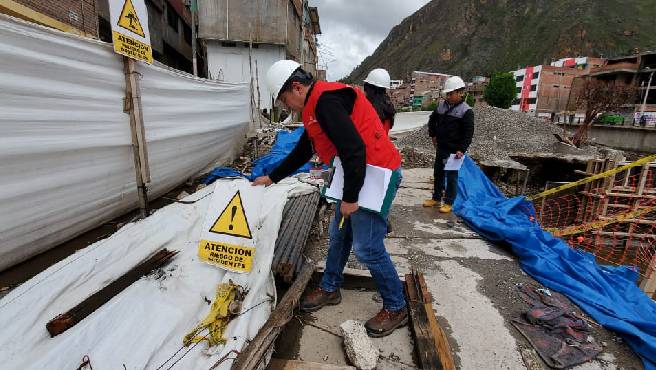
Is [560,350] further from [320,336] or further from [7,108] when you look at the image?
[7,108]

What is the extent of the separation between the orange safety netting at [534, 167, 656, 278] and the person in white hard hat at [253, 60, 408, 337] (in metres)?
5.83

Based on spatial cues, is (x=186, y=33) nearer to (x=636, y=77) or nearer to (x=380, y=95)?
(x=380, y=95)

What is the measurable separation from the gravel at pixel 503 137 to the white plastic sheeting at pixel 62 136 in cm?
848

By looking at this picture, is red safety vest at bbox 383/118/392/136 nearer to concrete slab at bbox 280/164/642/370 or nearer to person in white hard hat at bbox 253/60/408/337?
concrete slab at bbox 280/164/642/370

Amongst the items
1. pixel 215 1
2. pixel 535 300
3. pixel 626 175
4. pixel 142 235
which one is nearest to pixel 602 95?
pixel 626 175

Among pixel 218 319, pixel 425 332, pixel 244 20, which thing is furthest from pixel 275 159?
pixel 244 20

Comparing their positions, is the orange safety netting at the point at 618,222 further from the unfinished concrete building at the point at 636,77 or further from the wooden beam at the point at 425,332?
the unfinished concrete building at the point at 636,77

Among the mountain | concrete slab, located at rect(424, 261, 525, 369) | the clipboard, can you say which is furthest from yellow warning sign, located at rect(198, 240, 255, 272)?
the mountain

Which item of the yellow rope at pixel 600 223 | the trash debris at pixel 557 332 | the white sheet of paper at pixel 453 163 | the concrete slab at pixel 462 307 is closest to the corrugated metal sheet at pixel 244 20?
the white sheet of paper at pixel 453 163

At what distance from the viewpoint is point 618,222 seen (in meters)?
6.60

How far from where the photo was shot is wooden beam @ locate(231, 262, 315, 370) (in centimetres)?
159

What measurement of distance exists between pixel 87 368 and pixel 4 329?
0.49 metres

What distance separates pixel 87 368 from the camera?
154 cm

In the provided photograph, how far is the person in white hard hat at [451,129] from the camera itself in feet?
14.1
